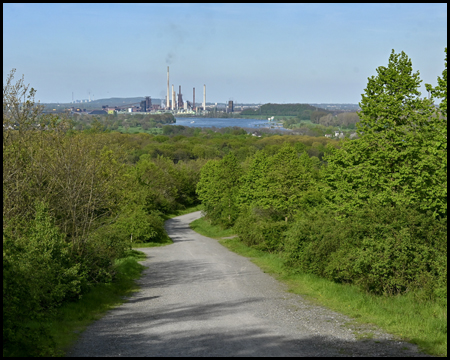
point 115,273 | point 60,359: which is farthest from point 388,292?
point 60,359

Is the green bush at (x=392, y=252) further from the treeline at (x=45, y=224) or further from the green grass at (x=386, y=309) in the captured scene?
the treeline at (x=45, y=224)

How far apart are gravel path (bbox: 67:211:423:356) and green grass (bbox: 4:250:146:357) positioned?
344 mm

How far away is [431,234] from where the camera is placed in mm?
18797

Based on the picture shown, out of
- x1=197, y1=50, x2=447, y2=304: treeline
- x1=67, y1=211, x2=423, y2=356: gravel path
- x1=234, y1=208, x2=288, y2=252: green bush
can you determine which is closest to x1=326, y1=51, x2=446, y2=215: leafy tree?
x1=197, y1=50, x2=447, y2=304: treeline

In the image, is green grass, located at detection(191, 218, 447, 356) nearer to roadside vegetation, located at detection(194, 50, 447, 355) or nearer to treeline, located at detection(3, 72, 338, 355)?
roadside vegetation, located at detection(194, 50, 447, 355)

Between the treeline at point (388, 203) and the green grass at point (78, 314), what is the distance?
8.00 metres

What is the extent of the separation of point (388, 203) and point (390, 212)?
6.95 feet

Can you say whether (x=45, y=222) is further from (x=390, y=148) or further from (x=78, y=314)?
(x=390, y=148)

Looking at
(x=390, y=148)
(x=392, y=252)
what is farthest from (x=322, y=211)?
(x=392, y=252)

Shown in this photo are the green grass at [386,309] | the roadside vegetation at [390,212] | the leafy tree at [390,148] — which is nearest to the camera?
the green grass at [386,309]

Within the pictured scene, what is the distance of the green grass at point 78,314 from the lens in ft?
36.2

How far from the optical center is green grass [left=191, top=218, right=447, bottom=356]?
1309 cm

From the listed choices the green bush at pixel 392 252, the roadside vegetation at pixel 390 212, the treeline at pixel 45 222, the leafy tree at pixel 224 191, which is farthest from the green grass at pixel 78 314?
the leafy tree at pixel 224 191

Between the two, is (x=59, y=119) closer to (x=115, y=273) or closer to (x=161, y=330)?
(x=115, y=273)
